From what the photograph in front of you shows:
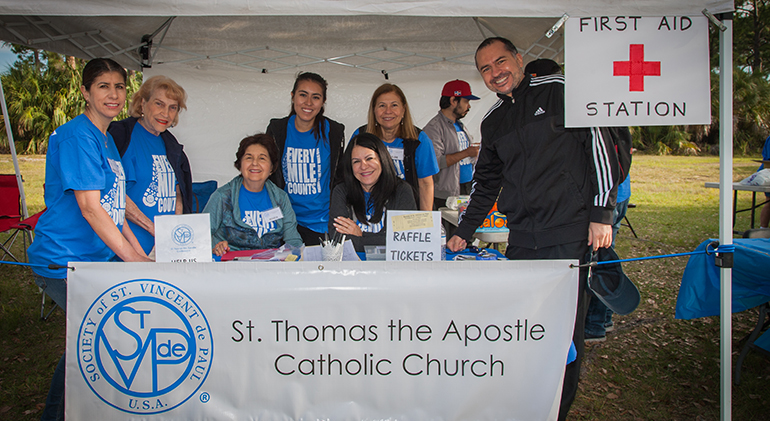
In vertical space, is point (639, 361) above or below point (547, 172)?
below

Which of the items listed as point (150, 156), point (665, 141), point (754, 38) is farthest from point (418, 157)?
point (754, 38)

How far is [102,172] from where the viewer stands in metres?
1.79

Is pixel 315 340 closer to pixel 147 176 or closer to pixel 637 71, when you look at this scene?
pixel 147 176

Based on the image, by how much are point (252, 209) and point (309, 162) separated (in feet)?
1.96

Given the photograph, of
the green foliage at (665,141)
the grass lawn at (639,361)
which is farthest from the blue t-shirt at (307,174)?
the green foliage at (665,141)

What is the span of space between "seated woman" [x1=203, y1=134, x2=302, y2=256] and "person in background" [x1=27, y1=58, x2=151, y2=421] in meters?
0.72

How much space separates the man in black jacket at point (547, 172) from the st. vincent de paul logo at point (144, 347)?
1.38 m

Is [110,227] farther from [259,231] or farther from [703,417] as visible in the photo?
[703,417]

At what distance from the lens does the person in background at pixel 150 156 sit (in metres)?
2.34

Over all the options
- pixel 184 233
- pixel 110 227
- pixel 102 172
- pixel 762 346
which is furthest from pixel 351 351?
pixel 762 346

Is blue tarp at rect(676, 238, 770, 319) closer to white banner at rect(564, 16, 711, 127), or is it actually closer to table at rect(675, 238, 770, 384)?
table at rect(675, 238, 770, 384)

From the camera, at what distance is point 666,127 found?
1984 centimetres

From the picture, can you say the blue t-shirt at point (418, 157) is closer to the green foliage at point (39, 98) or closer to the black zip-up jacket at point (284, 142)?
the black zip-up jacket at point (284, 142)

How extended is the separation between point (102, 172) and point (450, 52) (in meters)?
3.76
